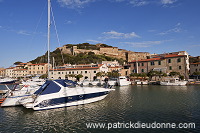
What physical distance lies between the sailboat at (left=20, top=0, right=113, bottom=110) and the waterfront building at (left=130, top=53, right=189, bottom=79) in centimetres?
4192

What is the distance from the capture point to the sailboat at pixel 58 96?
697 inches

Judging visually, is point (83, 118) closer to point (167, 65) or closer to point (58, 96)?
point (58, 96)

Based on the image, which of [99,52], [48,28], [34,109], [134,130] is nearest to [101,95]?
[34,109]

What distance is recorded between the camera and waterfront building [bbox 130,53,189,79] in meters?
51.1

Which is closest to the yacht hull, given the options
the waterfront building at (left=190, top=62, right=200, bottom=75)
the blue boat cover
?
the blue boat cover

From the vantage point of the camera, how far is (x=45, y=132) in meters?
11.8

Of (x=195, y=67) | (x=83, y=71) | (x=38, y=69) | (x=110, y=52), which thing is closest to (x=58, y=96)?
(x=83, y=71)

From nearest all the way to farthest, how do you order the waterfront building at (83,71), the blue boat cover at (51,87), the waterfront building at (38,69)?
1. the blue boat cover at (51,87)
2. the waterfront building at (83,71)
3. the waterfront building at (38,69)

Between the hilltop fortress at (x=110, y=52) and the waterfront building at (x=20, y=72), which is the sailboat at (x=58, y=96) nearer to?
the waterfront building at (x=20, y=72)

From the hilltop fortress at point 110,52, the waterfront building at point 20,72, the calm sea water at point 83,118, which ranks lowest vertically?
the calm sea water at point 83,118

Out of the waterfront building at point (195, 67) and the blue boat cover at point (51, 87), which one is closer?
the blue boat cover at point (51, 87)

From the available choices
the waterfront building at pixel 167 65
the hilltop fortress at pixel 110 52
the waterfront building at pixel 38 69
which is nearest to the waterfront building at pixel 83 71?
the waterfront building at pixel 167 65

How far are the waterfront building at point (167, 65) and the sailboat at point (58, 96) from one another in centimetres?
4192

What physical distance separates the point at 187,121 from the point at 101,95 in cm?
1126
